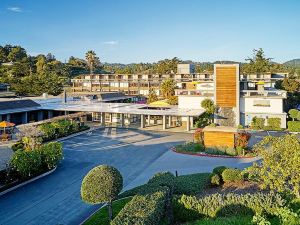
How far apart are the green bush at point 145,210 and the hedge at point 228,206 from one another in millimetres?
1483

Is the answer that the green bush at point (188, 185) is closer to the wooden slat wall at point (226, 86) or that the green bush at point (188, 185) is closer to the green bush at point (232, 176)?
the green bush at point (232, 176)

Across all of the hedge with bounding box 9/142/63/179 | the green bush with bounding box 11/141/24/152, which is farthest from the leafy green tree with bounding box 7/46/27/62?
the hedge with bounding box 9/142/63/179

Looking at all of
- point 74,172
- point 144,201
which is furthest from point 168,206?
point 74,172

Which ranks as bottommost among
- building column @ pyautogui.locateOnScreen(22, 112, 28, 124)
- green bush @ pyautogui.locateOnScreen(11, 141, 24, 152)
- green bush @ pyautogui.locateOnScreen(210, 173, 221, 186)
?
green bush @ pyautogui.locateOnScreen(210, 173, 221, 186)

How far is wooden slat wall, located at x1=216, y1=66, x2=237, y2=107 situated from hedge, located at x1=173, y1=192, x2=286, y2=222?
32.0 meters

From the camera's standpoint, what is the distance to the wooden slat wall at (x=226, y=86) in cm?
4619

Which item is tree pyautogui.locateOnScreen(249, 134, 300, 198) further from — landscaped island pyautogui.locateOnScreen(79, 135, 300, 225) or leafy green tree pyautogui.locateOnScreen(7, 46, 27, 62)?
leafy green tree pyautogui.locateOnScreen(7, 46, 27, 62)

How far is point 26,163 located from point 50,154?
265cm

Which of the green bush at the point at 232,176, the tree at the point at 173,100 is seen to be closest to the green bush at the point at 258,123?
the tree at the point at 173,100

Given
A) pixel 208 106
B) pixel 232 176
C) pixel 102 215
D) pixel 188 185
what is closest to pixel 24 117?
pixel 208 106

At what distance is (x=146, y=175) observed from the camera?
24.7m

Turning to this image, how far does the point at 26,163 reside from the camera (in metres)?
22.9

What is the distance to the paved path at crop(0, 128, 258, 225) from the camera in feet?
58.6

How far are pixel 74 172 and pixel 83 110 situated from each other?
2243 cm
